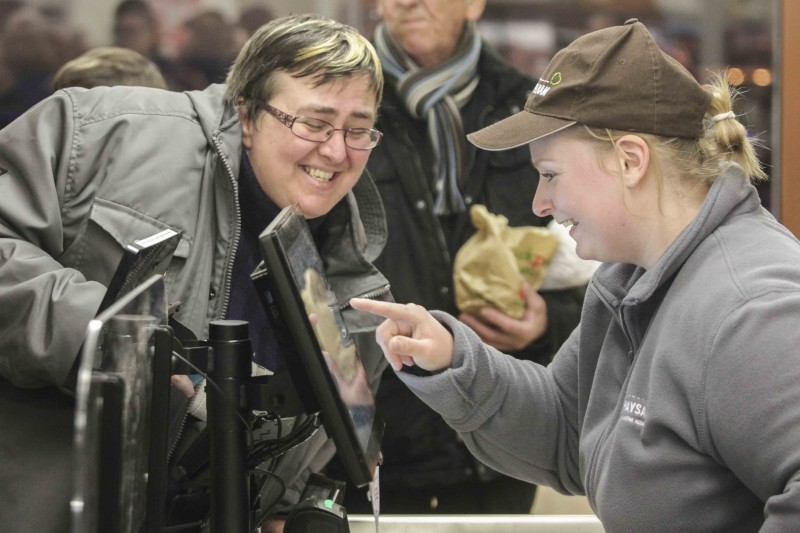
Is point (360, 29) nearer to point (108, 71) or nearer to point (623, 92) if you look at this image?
point (108, 71)

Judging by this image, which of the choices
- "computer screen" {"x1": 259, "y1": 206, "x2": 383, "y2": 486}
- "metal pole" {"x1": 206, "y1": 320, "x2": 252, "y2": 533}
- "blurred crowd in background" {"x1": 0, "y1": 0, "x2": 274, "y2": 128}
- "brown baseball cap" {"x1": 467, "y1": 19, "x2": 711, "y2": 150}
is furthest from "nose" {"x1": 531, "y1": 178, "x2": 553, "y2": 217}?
"blurred crowd in background" {"x1": 0, "y1": 0, "x2": 274, "y2": 128}

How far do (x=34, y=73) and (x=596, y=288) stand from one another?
208 centimetres

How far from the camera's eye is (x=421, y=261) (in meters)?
3.00

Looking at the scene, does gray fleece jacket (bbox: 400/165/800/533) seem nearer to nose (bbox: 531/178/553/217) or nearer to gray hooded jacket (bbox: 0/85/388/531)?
nose (bbox: 531/178/553/217)

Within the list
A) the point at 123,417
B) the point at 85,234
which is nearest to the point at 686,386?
the point at 123,417

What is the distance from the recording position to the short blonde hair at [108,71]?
288cm

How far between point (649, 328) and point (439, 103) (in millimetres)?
1623

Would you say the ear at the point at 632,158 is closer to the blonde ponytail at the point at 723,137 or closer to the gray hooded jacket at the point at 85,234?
the blonde ponytail at the point at 723,137

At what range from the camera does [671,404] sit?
1396mm

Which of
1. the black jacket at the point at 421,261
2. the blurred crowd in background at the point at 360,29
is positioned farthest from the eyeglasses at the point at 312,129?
the blurred crowd in background at the point at 360,29

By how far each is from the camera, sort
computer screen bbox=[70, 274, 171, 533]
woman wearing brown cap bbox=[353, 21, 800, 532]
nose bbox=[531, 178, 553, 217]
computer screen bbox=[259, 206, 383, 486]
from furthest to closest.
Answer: nose bbox=[531, 178, 553, 217]
woman wearing brown cap bbox=[353, 21, 800, 532]
computer screen bbox=[259, 206, 383, 486]
computer screen bbox=[70, 274, 171, 533]

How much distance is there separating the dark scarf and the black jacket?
3cm

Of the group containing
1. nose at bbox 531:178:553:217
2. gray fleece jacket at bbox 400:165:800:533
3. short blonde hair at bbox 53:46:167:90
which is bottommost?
gray fleece jacket at bbox 400:165:800:533

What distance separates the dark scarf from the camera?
3.00 metres
